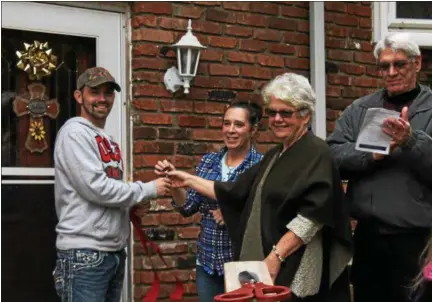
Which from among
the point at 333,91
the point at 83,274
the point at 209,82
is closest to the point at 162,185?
the point at 83,274

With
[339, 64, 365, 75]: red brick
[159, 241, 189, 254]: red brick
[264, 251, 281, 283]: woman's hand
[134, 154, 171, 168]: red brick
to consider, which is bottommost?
[159, 241, 189, 254]: red brick

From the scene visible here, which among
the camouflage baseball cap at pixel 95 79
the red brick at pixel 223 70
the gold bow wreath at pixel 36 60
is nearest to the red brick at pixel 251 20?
the red brick at pixel 223 70

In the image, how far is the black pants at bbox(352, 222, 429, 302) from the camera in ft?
11.3

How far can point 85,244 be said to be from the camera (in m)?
3.59

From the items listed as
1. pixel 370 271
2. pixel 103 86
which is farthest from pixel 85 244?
pixel 370 271

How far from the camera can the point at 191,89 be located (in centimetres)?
500

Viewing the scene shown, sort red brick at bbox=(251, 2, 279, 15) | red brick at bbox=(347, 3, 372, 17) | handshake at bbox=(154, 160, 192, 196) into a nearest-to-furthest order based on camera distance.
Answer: handshake at bbox=(154, 160, 192, 196)
red brick at bbox=(251, 2, 279, 15)
red brick at bbox=(347, 3, 372, 17)

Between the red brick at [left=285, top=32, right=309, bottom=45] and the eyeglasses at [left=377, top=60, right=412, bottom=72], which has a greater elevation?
the red brick at [left=285, top=32, right=309, bottom=45]

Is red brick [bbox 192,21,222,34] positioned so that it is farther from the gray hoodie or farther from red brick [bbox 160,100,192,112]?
the gray hoodie

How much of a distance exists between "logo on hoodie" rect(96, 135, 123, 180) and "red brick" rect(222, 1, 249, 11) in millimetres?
1768

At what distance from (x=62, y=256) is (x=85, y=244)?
141mm

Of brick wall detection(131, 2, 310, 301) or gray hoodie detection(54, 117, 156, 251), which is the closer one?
gray hoodie detection(54, 117, 156, 251)

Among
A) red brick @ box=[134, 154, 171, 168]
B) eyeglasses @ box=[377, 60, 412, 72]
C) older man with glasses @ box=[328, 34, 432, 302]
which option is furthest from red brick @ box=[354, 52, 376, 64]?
eyeglasses @ box=[377, 60, 412, 72]

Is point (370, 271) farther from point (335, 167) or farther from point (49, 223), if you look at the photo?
point (49, 223)
